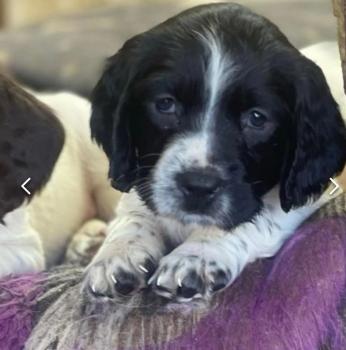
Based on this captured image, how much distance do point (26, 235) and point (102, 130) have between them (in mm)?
423

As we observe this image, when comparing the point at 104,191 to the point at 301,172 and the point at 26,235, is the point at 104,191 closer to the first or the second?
the point at 26,235

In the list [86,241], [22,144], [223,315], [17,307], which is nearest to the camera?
[223,315]

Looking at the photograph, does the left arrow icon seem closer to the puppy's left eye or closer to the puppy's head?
the puppy's head

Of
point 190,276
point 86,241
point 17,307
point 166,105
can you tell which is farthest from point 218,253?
point 86,241

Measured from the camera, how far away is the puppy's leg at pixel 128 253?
2.11 m

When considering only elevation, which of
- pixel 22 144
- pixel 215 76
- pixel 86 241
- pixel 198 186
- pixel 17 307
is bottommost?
pixel 86 241

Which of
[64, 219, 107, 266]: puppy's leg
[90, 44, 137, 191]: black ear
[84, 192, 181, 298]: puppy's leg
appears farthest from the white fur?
[64, 219, 107, 266]: puppy's leg

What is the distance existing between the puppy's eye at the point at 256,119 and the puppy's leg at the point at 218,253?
0.24 m

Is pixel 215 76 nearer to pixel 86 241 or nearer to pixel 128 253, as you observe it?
pixel 128 253

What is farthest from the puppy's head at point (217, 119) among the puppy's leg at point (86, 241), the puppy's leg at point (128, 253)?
the puppy's leg at point (86, 241)

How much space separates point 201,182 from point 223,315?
0.28 m

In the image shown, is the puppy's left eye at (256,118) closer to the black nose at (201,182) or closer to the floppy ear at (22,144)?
→ the black nose at (201,182)

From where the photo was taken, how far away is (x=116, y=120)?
7.32 feet

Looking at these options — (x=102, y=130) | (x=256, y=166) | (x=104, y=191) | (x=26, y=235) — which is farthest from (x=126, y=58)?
(x=104, y=191)
